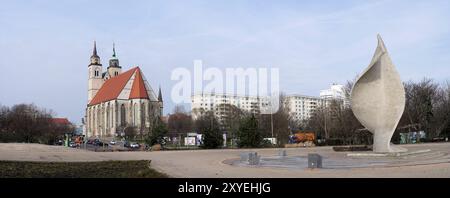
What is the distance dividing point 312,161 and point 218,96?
4407 inches

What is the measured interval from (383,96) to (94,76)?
424 feet

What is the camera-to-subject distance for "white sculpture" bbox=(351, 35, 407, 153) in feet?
86.1

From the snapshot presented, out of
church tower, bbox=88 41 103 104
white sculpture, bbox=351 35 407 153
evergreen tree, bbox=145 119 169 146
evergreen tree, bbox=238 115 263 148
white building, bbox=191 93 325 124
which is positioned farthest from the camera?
church tower, bbox=88 41 103 104

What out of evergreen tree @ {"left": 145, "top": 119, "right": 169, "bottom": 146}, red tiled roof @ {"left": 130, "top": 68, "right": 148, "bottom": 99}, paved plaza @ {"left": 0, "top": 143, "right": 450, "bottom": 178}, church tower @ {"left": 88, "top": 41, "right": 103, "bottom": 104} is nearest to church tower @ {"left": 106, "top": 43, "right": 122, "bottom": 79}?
church tower @ {"left": 88, "top": 41, "right": 103, "bottom": 104}

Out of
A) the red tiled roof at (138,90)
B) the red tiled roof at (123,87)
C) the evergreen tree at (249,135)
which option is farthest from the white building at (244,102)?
the evergreen tree at (249,135)

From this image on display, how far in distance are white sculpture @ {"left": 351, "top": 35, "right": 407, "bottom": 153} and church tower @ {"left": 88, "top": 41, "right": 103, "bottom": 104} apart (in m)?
127

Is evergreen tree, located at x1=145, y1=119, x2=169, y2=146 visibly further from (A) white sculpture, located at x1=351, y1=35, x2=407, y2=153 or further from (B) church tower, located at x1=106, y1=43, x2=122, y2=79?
(B) church tower, located at x1=106, y1=43, x2=122, y2=79

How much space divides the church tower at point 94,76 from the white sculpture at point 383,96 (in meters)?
127

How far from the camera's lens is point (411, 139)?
57312 millimetres

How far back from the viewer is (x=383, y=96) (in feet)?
86.0

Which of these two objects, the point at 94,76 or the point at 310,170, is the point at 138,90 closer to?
the point at 94,76

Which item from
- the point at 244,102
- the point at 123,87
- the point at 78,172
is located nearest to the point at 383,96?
the point at 78,172

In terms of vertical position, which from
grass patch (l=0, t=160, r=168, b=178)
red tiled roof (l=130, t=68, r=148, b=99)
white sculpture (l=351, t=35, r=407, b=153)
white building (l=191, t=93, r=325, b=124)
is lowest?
grass patch (l=0, t=160, r=168, b=178)
